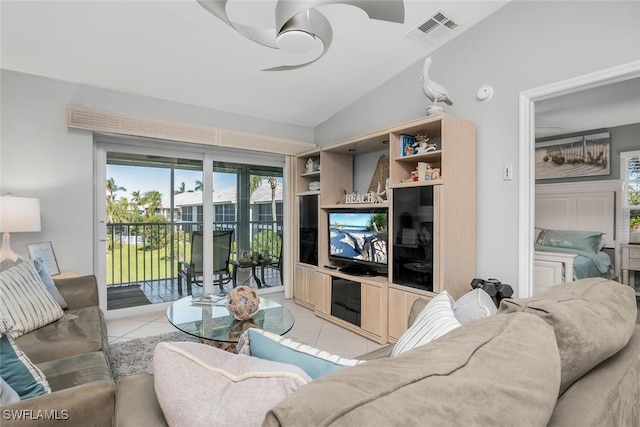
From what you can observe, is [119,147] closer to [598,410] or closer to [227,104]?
[227,104]

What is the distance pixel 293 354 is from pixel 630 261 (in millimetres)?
5135

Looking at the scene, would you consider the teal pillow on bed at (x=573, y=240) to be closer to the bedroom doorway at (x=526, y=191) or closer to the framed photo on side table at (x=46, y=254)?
the bedroom doorway at (x=526, y=191)

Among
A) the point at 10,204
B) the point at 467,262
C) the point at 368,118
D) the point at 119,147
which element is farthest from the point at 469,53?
the point at 10,204

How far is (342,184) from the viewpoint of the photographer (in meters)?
4.04

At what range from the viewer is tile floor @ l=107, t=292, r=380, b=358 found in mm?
2842

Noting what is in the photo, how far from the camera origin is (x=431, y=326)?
106 cm

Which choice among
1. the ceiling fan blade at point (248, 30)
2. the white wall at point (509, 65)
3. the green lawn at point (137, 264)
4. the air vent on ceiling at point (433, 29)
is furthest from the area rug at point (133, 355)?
the air vent on ceiling at point (433, 29)

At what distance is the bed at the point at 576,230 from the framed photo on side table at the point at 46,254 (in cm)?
499

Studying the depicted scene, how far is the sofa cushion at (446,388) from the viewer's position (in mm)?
402

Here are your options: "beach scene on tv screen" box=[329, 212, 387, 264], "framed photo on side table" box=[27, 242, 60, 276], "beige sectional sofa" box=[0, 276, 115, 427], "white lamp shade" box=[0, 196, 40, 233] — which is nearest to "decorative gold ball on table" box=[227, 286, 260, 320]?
"beige sectional sofa" box=[0, 276, 115, 427]

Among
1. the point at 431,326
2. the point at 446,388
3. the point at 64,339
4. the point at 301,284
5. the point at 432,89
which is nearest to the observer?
the point at 446,388

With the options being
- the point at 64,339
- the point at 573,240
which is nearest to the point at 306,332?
the point at 64,339

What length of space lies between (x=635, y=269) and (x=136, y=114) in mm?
6242

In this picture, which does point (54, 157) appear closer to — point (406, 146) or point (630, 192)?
point (406, 146)
